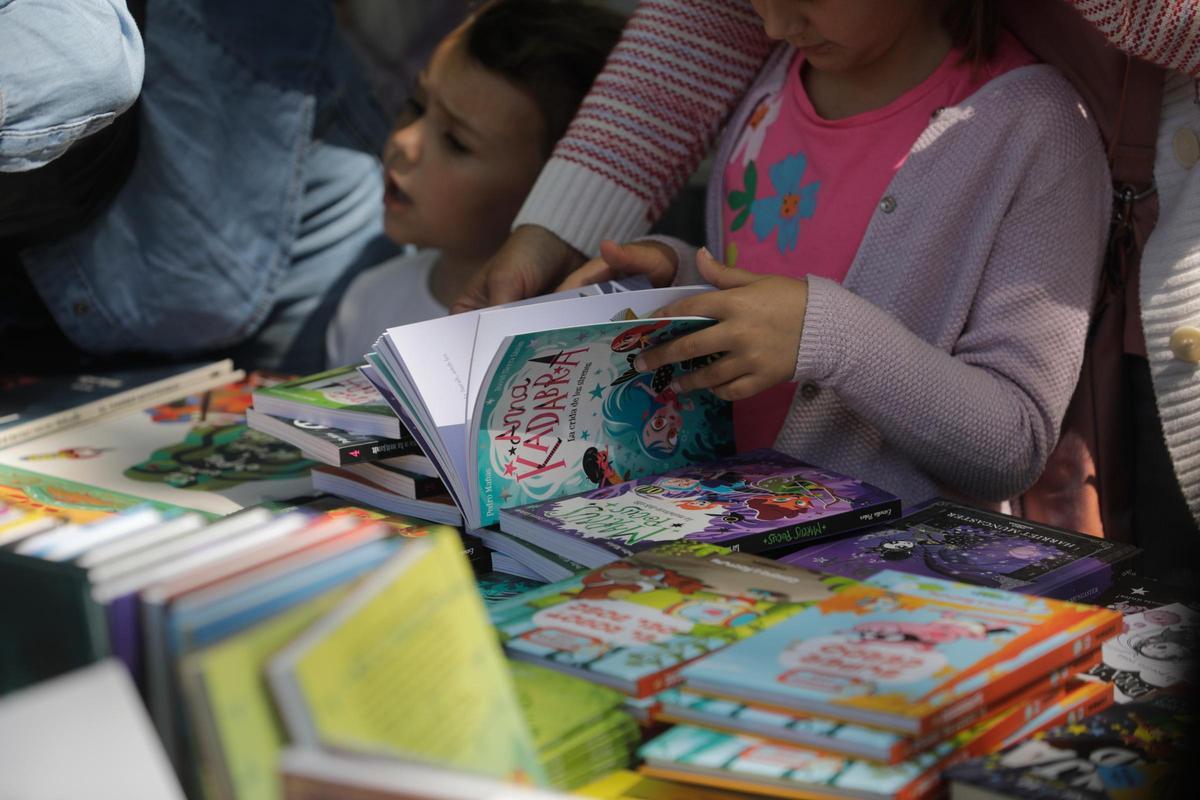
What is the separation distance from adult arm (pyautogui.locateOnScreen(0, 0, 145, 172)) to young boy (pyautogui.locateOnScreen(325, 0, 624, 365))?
0.65 metres

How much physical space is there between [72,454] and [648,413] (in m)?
0.66

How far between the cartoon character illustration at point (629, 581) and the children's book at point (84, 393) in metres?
0.84

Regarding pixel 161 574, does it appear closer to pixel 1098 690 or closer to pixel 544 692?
pixel 544 692

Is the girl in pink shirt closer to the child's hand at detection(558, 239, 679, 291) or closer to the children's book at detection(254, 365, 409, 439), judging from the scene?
the child's hand at detection(558, 239, 679, 291)

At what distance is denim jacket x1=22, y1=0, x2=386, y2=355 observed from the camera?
1688 mm

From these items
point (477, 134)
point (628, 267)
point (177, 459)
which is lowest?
point (177, 459)

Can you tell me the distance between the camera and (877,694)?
69cm

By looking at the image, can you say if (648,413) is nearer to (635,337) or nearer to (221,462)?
(635,337)

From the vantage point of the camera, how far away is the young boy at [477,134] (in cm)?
183

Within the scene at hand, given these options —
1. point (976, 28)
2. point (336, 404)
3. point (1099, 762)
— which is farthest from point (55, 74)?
point (1099, 762)

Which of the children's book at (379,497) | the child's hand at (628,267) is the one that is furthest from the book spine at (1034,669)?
the child's hand at (628,267)

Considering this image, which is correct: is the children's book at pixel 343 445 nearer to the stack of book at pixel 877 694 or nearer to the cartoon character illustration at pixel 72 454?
the cartoon character illustration at pixel 72 454

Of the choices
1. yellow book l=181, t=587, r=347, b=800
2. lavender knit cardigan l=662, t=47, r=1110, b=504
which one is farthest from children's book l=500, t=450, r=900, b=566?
yellow book l=181, t=587, r=347, b=800

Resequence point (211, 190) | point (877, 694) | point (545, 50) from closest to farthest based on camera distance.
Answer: point (877, 694) → point (211, 190) → point (545, 50)
